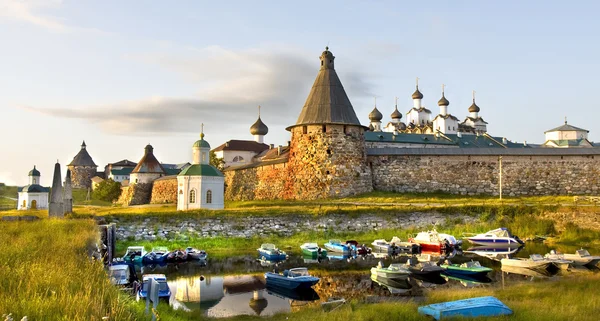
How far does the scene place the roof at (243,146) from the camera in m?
65.0

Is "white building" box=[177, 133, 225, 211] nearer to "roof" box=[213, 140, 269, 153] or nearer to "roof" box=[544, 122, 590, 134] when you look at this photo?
"roof" box=[213, 140, 269, 153]

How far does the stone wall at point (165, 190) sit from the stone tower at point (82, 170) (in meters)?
30.6

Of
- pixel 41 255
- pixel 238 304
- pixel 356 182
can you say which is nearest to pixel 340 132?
pixel 356 182

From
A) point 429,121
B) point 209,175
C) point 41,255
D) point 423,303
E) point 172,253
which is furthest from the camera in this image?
point 429,121

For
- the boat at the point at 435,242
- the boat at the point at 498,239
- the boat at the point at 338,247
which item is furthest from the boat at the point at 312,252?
the boat at the point at 498,239

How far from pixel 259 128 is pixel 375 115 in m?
19.6

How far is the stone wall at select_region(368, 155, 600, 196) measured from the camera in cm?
3531

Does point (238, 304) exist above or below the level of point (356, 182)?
below

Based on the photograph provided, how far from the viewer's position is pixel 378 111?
264 feet

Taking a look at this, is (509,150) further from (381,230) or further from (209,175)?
(209,175)

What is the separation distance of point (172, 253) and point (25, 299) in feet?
48.8

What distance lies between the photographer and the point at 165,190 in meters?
54.4

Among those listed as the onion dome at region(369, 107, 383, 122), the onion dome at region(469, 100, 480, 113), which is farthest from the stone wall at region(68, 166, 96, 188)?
the onion dome at region(469, 100, 480, 113)

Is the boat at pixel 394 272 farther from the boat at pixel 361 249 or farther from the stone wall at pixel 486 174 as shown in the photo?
the stone wall at pixel 486 174
